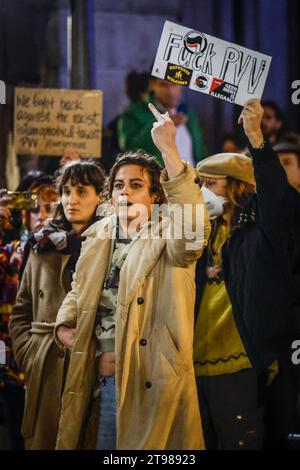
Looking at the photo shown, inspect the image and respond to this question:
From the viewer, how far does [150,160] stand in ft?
13.2

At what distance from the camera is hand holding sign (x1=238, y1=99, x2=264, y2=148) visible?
3.94 m

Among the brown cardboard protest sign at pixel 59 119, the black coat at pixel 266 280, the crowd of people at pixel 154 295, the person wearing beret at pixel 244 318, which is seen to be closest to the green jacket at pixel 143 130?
the crowd of people at pixel 154 295

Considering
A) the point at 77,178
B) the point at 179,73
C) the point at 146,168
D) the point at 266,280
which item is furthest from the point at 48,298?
the point at 179,73

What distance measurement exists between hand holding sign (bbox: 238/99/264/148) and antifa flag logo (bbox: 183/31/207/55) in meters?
0.36

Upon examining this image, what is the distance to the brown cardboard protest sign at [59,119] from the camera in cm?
426

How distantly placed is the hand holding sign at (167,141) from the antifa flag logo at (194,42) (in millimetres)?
365

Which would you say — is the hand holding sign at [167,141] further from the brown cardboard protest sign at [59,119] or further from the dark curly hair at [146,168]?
the brown cardboard protest sign at [59,119]

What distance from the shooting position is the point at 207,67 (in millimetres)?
4074

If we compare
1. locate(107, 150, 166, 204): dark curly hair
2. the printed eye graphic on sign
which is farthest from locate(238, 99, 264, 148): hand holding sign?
locate(107, 150, 166, 204): dark curly hair

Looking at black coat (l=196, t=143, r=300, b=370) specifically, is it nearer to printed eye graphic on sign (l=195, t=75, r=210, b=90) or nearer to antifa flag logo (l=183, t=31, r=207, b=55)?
printed eye graphic on sign (l=195, t=75, r=210, b=90)

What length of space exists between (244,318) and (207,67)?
126cm

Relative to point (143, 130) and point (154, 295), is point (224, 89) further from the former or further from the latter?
point (154, 295)
